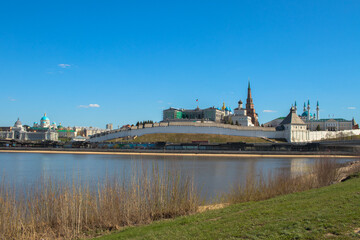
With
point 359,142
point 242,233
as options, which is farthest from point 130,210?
point 359,142

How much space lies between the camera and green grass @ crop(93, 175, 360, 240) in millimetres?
6160

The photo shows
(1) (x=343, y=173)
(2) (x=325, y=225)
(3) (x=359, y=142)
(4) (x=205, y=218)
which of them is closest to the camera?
(2) (x=325, y=225)

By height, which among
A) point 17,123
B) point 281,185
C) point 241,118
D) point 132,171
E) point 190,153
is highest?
point 241,118

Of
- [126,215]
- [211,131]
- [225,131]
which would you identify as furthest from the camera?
[225,131]

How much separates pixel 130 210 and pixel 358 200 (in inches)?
240

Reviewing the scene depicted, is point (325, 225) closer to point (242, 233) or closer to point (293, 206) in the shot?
point (242, 233)

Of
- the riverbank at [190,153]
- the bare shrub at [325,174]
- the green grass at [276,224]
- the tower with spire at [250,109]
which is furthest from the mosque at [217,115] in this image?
the green grass at [276,224]

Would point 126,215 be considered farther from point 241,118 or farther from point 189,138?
point 241,118

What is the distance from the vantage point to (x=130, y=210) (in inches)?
381

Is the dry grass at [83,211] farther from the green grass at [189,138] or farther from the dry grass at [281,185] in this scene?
the green grass at [189,138]

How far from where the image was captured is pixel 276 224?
691 centimetres

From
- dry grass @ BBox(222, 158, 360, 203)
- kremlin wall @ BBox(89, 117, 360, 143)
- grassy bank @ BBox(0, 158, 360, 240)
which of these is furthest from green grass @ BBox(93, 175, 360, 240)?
kremlin wall @ BBox(89, 117, 360, 143)

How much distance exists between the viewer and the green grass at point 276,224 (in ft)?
20.2

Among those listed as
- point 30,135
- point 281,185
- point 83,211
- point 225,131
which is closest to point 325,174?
point 281,185
